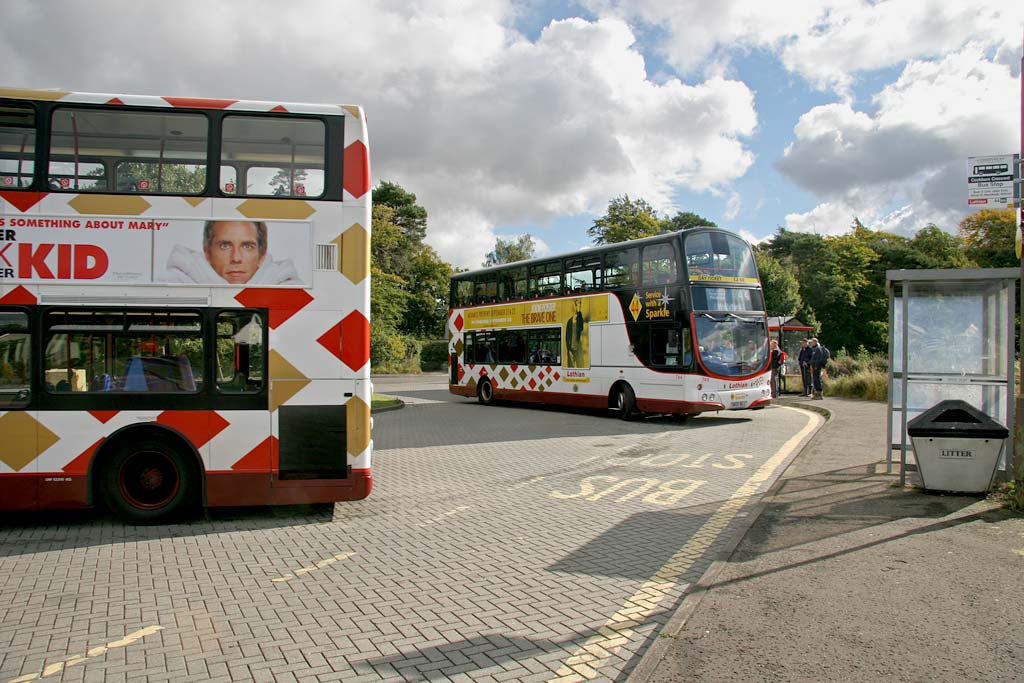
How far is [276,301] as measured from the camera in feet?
25.2

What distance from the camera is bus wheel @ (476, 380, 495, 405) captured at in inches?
926

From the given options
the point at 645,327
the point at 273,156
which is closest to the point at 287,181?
the point at 273,156

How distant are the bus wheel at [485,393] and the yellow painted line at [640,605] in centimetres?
1484

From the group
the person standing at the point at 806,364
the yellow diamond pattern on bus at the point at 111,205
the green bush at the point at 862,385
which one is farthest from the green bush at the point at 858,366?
the yellow diamond pattern on bus at the point at 111,205

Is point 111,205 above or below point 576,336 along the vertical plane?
above

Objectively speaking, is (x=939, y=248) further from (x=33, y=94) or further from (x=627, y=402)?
(x=33, y=94)

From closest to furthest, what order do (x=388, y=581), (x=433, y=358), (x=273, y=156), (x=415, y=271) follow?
(x=388, y=581)
(x=273, y=156)
(x=433, y=358)
(x=415, y=271)

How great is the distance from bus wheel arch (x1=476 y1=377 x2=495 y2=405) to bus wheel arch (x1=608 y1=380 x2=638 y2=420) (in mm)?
5639

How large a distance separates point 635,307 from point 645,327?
2.00 ft

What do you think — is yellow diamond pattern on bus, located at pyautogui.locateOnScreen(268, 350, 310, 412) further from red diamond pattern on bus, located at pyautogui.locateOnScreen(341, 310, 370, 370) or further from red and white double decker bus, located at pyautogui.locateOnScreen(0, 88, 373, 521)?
red diamond pattern on bus, located at pyautogui.locateOnScreen(341, 310, 370, 370)

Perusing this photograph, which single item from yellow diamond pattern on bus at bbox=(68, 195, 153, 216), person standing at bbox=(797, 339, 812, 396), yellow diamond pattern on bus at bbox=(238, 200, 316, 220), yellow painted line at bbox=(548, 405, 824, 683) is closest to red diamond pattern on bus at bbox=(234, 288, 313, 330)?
yellow diamond pattern on bus at bbox=(238, 200, 316, 220)

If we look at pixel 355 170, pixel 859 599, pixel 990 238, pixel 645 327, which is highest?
pixel 990 238

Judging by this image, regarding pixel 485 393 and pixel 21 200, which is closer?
pixel 21 200

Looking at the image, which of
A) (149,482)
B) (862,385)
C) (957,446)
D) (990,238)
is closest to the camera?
(149,482)
